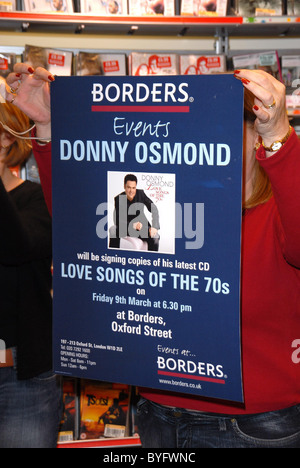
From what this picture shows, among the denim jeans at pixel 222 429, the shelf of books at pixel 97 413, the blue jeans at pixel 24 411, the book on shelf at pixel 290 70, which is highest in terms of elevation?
the book on shelf at pixel 290 70

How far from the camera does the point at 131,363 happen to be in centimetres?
126

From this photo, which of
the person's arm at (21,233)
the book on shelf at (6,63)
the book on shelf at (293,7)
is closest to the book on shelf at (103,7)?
the book on shelf at (6,63)

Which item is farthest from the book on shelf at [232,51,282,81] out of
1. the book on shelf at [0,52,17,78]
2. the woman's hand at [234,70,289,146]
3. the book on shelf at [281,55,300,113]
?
the woman's hand at [234,70,289,146]

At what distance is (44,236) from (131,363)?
702 mm

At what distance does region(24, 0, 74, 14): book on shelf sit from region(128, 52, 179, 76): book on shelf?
1.33 feet

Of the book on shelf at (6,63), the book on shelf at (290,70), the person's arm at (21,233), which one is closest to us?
the person's arm at (21,233)

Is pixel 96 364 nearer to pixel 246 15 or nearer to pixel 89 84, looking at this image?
pixel 89 84

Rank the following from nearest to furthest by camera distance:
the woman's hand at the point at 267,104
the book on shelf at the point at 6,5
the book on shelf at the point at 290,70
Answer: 1. the woman's hand at the point at 267,104
2. the book on shelf at the point at 6,5
3. the book on shelf at the point at 290,70

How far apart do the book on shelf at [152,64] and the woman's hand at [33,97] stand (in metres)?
1.68

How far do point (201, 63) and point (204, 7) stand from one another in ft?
0.96

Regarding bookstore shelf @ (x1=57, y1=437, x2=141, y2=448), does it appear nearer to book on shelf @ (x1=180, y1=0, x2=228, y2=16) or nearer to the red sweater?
the red sweater

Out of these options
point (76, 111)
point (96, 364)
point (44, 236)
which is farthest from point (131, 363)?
point (44, 236)

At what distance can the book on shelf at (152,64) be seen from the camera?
3.03 meters

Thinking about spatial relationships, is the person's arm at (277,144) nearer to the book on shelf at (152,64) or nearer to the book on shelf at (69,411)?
the book on shelf at (152,64)
